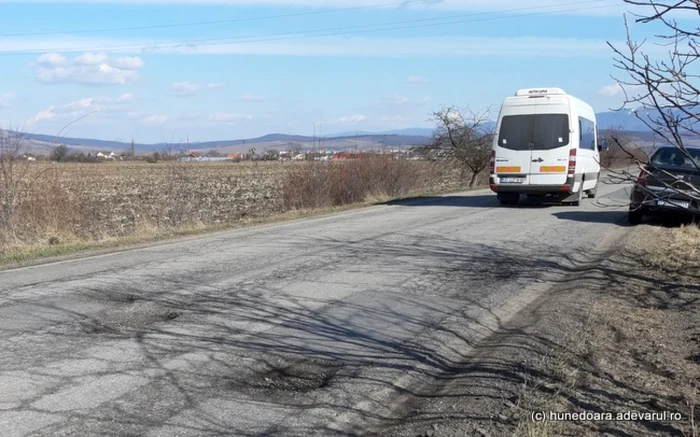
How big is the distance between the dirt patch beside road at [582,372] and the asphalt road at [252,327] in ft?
1.14

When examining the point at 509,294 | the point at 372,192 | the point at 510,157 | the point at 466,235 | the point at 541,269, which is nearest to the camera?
the point at 509,294

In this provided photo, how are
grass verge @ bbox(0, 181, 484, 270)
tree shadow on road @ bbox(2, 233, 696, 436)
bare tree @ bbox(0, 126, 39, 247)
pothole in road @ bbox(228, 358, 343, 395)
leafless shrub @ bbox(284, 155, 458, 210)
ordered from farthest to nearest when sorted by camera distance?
leafless shrub @ bbox(284, 155, 458, 210), bare tree @ bbox(0, 126, 39, 247), grass verge @ bbox(0, 181, 484, 270), pothole in road @ bbox(228, 358, 343, 395), tree shadow on road @ bbox(2, 233, 696, 436)

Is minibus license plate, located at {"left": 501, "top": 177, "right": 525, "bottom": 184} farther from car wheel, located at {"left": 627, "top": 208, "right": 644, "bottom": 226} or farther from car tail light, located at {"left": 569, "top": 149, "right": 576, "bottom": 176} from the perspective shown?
car wheel, located at {"left": 627, "top": 208, "right": 644, "bottom": 226}

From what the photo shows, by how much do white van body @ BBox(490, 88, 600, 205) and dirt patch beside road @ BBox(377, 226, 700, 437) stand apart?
11.3 meters

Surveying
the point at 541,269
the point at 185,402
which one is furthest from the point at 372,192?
the point at 185,402

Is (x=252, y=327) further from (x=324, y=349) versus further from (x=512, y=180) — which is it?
(x=512, y=180)

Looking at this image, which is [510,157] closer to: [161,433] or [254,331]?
[254,331]

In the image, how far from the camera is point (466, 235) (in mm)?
14906

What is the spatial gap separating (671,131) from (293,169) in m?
21.3

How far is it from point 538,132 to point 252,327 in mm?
15154

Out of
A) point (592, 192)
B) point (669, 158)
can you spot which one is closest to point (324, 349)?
point (669, 158)

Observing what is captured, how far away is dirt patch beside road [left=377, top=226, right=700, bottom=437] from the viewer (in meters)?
5.02

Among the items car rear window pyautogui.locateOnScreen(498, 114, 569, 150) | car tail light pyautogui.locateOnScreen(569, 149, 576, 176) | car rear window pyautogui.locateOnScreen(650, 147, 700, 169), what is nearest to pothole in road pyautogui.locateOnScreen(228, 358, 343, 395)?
car rear window pyautogui.locateOnScreen(650, 147, 700, 169)

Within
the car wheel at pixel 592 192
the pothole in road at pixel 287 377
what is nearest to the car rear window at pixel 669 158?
the car wheel at pixel 592 192
